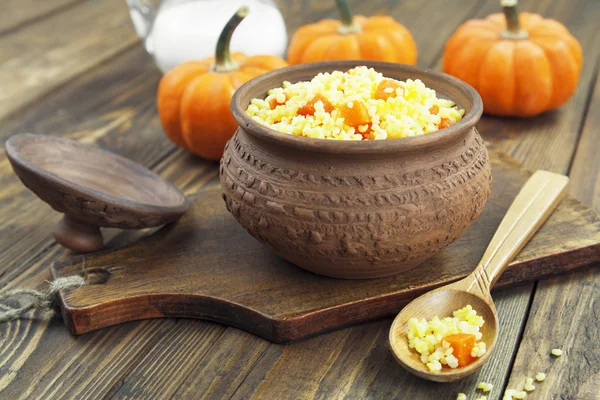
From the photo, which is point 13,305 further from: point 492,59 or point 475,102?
point 492,59

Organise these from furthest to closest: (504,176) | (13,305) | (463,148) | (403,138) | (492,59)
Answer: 1. (492,59)
2. (504,176)
3. (13,305)
4. (463,148)
5. (403,138)

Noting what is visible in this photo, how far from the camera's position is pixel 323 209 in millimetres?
1173

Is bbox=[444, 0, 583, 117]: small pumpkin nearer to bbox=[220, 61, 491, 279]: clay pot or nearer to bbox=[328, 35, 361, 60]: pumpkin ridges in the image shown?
bbox=[328, 35, 361, 60]: pumpkin ridges

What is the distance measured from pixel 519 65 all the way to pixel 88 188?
A: 1.32 m

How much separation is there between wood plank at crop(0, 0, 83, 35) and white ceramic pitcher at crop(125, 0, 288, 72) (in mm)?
1095

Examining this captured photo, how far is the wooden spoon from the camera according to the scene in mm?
1119

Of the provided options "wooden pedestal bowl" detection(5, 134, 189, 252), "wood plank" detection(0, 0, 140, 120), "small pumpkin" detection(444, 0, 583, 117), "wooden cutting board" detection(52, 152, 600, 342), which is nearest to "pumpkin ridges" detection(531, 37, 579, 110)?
"small pumpkin" detection(444, 0, 583, 117)

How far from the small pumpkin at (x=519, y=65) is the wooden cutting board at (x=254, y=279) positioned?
2.15 feet

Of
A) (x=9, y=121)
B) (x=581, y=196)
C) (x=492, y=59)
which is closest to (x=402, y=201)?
(x=581, y=196)

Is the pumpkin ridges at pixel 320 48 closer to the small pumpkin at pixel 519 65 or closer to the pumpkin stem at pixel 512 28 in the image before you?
the small pumpkin at pixel 519 65

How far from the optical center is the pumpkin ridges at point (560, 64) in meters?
2.06

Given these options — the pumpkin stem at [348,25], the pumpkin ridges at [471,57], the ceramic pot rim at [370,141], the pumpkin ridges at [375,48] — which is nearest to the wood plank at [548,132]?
the pumpkin ridges at [471,57]

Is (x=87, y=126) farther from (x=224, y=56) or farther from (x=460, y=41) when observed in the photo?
(x=460, y=41)

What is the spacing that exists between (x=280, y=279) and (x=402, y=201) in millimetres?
292
